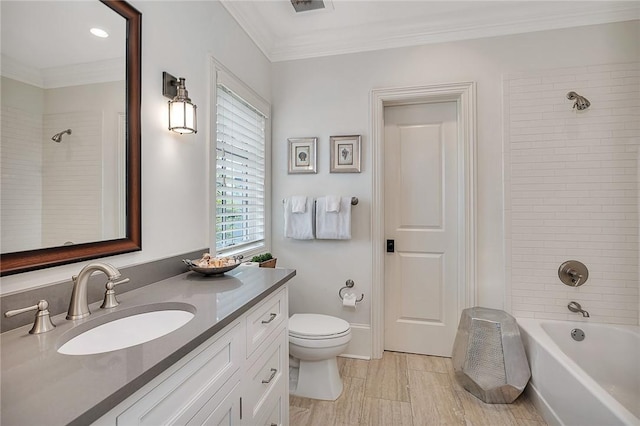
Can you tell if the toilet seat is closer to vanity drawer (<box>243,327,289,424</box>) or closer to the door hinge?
vanity drawer (<box>243,327,289,424</box>)

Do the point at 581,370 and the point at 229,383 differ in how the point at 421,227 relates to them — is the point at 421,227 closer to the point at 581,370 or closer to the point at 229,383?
the point at 581,370

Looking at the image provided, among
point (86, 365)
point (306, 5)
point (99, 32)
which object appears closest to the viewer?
point (86, 365)

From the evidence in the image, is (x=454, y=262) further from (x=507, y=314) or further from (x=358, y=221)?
(x=358, y=221)

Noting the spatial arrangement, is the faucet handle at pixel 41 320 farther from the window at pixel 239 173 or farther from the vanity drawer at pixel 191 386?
the window at pixel 239 173

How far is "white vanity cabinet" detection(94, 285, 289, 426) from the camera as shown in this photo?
27.3 inches

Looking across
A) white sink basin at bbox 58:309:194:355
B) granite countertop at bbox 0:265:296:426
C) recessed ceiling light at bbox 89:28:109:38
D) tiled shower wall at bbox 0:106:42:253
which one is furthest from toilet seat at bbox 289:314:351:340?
recessed ceiling light at bbox 89:28:109:38

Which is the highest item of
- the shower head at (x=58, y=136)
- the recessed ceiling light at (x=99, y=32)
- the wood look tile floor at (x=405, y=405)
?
the recessed ceiling light at (x=99, y=32)

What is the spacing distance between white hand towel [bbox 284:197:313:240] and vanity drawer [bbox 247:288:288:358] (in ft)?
3.18

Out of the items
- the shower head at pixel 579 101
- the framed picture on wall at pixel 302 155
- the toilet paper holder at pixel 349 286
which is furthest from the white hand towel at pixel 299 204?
the shower head at pixel 579 101

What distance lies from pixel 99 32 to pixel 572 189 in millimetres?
2788

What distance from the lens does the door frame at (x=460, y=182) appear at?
89.7 inches

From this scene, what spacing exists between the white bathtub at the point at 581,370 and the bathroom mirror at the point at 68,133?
83.1 inches

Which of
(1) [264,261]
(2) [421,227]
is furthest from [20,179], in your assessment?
(2) [421,227]

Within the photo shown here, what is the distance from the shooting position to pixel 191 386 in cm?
82
